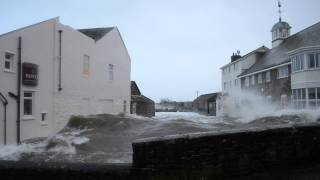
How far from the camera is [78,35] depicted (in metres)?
25.8

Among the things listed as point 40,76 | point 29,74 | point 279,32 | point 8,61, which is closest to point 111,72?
point 40,76

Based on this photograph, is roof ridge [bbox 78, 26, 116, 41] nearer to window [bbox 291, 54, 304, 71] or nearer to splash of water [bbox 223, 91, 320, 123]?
splash of water [bbox 223, 91, 320, 123]

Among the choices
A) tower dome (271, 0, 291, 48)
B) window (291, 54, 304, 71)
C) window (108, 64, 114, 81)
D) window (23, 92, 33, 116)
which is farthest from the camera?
tower dome (271, 0, 291, 48)

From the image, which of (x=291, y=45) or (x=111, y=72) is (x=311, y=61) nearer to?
(x=291, y=45)

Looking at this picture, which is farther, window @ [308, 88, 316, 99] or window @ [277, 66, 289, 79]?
window @ [277, 66, 289, 79]

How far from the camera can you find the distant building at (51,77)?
18609mm

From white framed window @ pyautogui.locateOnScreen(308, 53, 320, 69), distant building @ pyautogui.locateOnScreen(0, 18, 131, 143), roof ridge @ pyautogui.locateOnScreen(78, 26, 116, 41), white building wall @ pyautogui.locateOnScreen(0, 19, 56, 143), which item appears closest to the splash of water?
white framed window @ pyautogui.locateOnScreen(308, 53, 320, 69)

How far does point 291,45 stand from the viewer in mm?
42031

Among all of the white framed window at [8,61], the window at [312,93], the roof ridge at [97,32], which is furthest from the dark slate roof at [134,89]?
the white framed window at [8,61]

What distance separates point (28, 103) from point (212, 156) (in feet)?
52.5

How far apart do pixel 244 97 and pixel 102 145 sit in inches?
1423

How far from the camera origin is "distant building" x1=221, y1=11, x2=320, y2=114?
3145 centimetres

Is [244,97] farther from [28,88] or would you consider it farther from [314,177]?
[314,177]

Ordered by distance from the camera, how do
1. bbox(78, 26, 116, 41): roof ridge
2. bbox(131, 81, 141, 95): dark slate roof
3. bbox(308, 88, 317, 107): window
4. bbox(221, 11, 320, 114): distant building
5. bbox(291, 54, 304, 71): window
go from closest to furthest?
1. bbox(78, 26, 116, 41): roof ridge
2. bbox(221, 11, 320, 114): distant building
3. bbox(308, 88, 317, 107): window
4. bbox(291, 54, 304, 71): window
5. bbox(131, 81, 141, 95): dark slate roof
